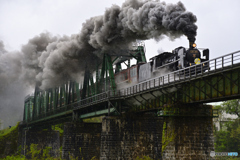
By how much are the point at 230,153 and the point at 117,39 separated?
42.5m

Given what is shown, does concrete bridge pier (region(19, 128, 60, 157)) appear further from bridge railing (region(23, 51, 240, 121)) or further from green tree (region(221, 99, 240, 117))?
green tree (region(221, 99, 240, 117))

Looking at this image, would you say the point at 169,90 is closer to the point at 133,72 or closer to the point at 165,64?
the point at 165,64

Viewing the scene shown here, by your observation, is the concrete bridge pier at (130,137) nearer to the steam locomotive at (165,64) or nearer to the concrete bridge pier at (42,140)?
the steam locomotive at (165,64)

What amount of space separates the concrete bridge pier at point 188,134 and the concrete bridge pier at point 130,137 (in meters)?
5.13

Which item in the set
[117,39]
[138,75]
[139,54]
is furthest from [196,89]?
[139,54]

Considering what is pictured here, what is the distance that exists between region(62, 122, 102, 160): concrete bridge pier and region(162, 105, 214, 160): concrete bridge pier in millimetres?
16978

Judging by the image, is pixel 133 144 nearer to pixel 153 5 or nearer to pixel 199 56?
pixel 199 56

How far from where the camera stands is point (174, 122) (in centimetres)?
2669

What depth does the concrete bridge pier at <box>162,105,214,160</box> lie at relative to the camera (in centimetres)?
2658

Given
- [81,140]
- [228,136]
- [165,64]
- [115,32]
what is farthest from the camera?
[228,136]

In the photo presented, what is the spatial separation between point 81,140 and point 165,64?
16077 millimetres

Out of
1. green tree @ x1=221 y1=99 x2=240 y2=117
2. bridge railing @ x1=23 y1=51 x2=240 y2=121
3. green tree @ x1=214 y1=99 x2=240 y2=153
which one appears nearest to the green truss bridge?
bridge railing @ x1=23 y1=51 x2=240 y2=121

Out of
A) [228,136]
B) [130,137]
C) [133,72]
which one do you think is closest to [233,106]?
[228,136]

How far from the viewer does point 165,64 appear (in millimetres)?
31219
